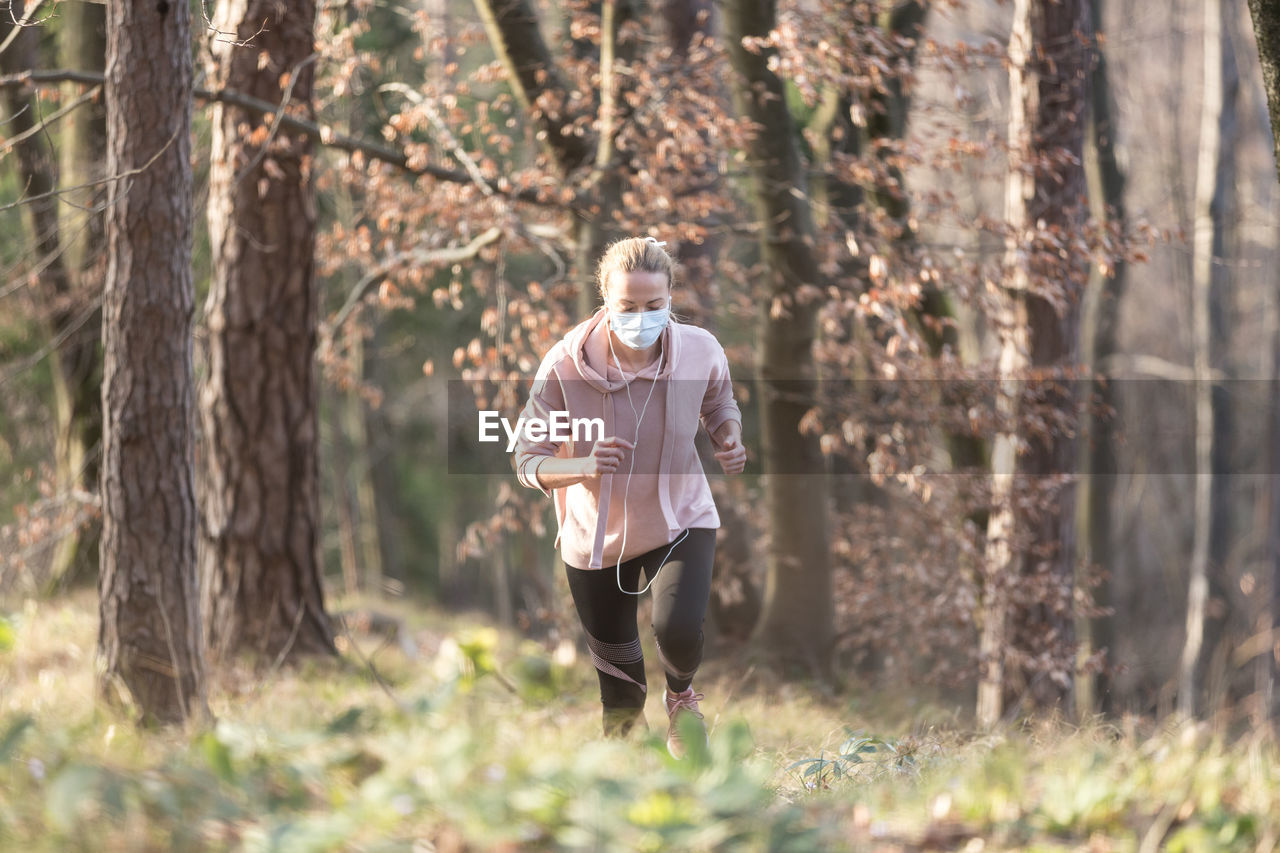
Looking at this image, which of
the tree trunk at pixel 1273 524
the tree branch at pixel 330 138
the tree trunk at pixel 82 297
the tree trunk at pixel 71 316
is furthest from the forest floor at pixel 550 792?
the tree trunk at pixel 1273 524

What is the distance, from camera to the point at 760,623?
28.5ft

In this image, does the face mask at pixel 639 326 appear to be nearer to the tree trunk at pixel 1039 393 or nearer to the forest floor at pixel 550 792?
the forest floor at pixel 550 792

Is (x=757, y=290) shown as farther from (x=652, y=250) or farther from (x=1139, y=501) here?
(x=1139, y=501)

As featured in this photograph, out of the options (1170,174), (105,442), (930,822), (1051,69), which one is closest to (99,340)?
(105,442)

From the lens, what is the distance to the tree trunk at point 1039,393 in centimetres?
806

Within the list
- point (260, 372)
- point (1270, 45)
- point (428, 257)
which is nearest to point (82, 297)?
point (260, 372)

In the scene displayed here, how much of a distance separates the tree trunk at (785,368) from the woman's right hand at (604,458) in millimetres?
3800

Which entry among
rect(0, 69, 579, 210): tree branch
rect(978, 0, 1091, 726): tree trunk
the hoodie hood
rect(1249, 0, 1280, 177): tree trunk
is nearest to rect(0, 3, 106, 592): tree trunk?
rect(0, 69, 579, 210): tree branch

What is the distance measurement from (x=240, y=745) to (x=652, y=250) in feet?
6.97

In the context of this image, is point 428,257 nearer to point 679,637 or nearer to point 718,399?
point 718,399

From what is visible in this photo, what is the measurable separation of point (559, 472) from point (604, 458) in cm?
20

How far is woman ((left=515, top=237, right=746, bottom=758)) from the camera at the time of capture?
13.5ft

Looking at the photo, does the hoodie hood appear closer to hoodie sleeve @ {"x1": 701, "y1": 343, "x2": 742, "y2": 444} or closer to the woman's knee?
hoodie sleeve @ {"x1": 701, "y1": 343, "x2": 742, "y2": 444}

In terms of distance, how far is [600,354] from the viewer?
4227 millimetres
